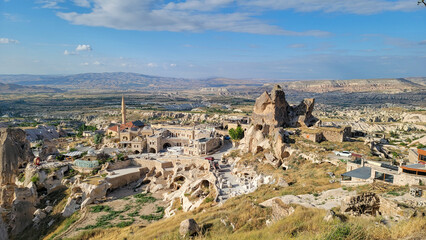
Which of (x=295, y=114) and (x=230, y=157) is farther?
(x=295, y=114)

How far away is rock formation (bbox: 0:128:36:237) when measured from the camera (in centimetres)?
2747

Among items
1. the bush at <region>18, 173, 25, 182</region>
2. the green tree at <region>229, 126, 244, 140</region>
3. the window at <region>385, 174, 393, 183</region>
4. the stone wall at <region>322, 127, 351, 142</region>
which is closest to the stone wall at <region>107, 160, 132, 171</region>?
the bush at <region>18, 173, 25, 182</region>

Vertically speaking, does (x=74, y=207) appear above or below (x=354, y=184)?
below

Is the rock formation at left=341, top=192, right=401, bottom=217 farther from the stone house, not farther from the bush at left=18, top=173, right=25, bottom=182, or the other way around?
the bush at left=18, top=173, right=25, bottom=182

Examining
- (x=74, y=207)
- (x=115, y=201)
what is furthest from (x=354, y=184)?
(x=74, y=207)

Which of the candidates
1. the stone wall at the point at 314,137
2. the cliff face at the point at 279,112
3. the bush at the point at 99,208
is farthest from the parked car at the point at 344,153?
the bush at the point at 99,208

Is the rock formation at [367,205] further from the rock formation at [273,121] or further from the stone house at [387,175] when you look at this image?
the rock formation at [273,121]

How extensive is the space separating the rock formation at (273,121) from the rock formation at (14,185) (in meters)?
27.9

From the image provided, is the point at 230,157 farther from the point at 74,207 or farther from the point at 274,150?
the point at 74,207

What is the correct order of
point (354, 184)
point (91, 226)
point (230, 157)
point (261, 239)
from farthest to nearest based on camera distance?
1. point (230, 157)
2. point (91, 226)
3. point (354, 184)
4. point (261, 239)

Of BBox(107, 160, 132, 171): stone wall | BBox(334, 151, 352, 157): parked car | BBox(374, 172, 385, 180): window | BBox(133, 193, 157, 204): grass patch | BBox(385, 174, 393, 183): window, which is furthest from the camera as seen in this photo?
BBox(107, 160, 132, 171): stone wall

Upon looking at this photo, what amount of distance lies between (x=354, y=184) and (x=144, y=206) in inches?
861

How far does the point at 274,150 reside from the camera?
33375 millimetres

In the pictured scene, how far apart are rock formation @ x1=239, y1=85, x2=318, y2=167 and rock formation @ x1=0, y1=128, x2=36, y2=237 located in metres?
27.9
